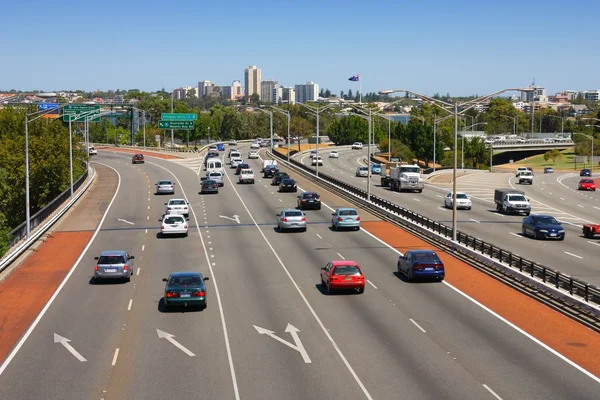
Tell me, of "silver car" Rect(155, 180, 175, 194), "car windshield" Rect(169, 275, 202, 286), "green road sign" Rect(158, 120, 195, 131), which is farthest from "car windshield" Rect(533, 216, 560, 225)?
"green road sign" Rect(158, 120, 195, 131)

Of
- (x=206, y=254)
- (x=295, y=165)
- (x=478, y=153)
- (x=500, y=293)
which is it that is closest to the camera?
(x=500, y=293)

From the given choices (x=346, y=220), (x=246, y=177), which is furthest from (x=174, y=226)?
(x=246, y=177)

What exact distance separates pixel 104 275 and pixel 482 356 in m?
18.0

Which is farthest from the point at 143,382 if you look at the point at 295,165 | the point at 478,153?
the point at 478,153

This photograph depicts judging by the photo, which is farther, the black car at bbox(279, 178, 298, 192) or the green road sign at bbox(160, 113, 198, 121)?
the green road sign at bbox(160, 113, 198, 121)

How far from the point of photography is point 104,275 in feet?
115

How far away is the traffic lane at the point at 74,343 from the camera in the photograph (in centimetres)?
2117

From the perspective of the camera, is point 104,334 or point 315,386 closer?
point 315,386

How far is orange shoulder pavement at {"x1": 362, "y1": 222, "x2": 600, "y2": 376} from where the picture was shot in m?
24.3

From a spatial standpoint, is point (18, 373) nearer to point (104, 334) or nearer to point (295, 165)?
point (104, 334)

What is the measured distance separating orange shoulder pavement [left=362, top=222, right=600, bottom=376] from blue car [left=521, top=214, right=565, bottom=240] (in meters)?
8.57

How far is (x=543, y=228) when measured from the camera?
157 feet

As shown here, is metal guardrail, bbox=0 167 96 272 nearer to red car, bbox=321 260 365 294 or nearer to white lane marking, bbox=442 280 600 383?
red car, bbox=321 260 365 294

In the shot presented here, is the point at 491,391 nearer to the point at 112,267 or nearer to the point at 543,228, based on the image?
the point at 112,267
